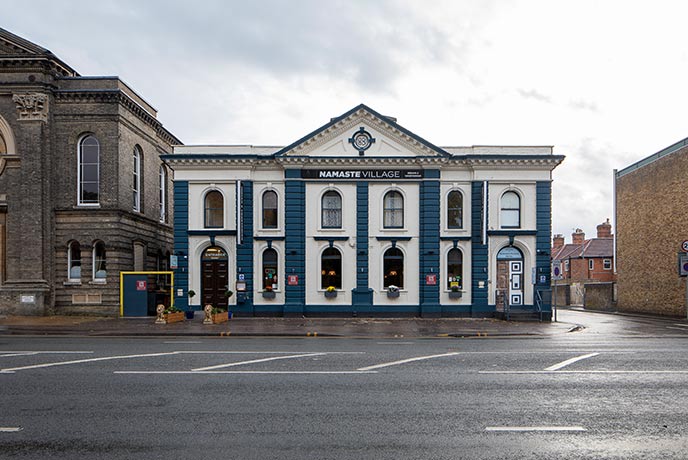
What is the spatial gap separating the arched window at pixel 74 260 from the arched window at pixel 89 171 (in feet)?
7.10

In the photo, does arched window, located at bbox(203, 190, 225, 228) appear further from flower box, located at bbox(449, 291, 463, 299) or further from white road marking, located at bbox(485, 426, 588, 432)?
white road marking, located at bbox(485, 426, 588, 432)

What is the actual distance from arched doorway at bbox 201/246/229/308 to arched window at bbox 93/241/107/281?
5006 mm

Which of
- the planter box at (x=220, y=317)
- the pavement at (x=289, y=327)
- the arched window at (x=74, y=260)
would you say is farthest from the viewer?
the arched window at (x=74, y=260)

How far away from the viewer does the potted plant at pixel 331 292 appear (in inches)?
1080

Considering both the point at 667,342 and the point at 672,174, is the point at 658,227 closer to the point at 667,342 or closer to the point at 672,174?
the point at 672,174

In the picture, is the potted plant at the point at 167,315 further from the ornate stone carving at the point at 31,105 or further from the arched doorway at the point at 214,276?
the ornate stone carving at the point at 31,105

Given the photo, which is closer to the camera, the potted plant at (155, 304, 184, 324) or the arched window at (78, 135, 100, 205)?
the potted plant at (155, 304, 184, 324)

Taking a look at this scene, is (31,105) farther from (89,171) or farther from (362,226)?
(362,226)

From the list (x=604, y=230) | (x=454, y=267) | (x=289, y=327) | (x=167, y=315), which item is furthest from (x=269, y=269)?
(x=604, y=230)

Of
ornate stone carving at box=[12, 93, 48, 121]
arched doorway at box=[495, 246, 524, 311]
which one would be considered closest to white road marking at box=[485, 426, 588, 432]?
arched doorway at box=[495, 246, 524, 311]

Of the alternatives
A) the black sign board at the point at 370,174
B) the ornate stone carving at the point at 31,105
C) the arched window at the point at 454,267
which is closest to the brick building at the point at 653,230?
the arched window at the point at 454,267

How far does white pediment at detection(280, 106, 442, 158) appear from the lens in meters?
27.4

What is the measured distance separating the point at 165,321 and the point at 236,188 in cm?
719

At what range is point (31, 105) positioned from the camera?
27.0m
